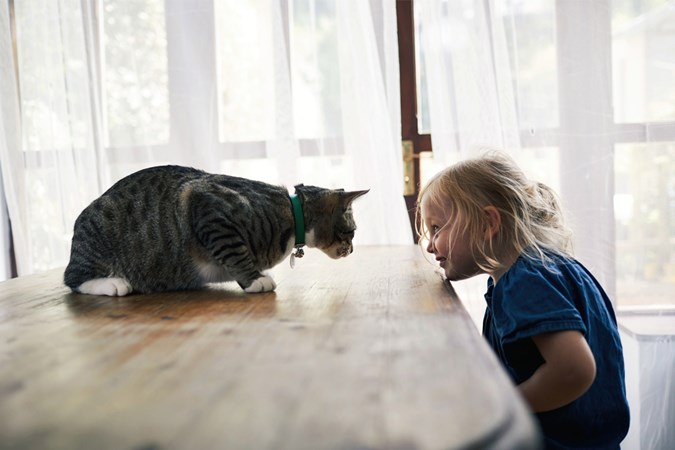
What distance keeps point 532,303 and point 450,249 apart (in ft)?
0.85

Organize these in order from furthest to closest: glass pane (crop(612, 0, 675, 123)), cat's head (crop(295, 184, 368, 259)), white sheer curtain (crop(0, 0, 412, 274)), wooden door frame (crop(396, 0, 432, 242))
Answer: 1. wooden door frame (crop(396, 0, 432, 242))
2. white sheer curtain (crop(0, 0, 412, 274))
3. glass pane (crop(612, 0, 675, 123))
4. cat's head (crop(295, 184, 368, 259))

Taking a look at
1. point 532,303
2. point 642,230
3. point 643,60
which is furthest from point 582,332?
point 643,60

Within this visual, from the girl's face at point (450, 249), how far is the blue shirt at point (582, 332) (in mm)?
123

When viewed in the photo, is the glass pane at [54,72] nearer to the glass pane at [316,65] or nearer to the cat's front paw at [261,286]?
the glass pane at [316,65]

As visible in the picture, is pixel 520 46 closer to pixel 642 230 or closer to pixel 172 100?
pixel 642 230

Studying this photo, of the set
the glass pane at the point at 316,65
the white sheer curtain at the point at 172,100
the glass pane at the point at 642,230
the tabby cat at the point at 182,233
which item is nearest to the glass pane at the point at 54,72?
the white sheer curtain at the point at 172,100

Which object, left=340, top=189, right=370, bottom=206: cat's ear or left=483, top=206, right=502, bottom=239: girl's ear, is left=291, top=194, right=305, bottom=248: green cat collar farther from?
left=483, top=206, right=502, bottom=239: girl's ear

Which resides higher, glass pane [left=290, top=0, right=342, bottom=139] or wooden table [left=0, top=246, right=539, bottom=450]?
glass pane [left=290, top=0, right=342, bottom=139]

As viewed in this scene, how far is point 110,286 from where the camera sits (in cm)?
102

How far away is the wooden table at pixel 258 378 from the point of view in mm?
368

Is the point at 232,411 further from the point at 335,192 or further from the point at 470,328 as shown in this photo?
the point at 335,192

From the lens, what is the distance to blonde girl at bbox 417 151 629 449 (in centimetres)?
85

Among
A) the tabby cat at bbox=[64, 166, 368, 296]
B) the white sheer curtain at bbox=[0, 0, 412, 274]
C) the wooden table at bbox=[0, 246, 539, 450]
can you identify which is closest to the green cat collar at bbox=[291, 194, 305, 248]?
the tabby cat at bbox=[64, 166, 368, 296]

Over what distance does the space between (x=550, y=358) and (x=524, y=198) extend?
0.34 metres
